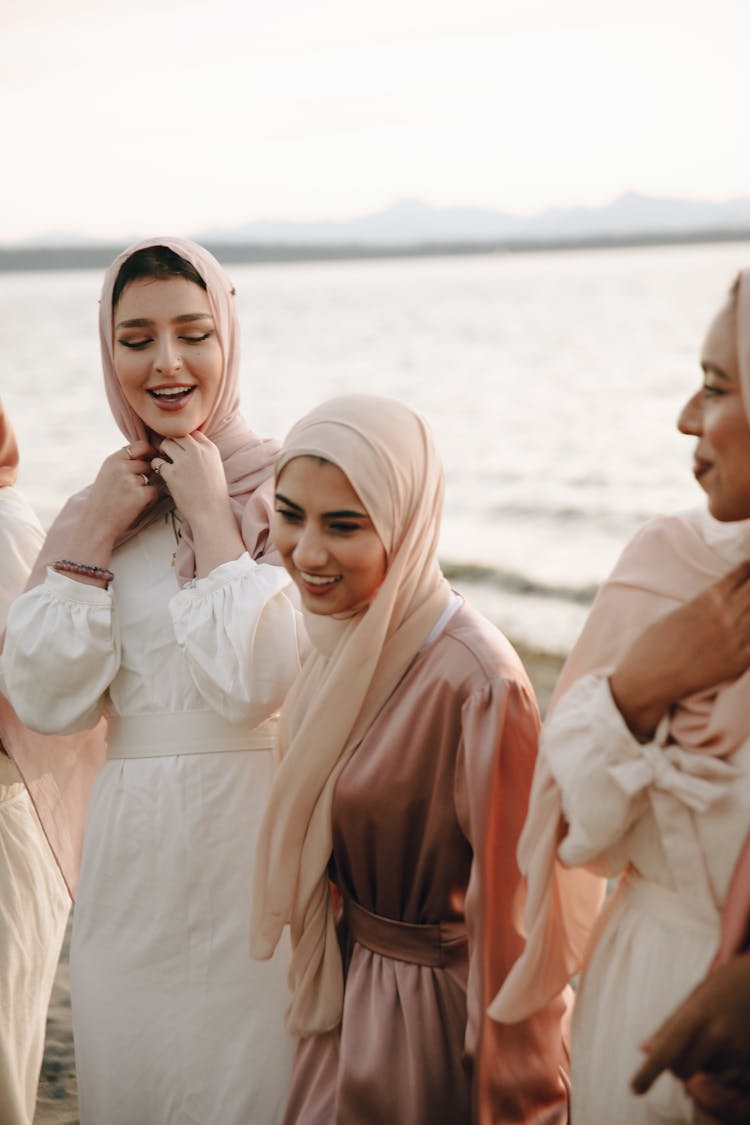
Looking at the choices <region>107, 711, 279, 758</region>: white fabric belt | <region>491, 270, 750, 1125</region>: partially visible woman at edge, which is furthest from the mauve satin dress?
<region>107, 711, 279, 758</region>: white fabric belt

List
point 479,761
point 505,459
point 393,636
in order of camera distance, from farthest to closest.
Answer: point 505,459
point 393,636
point 479,761

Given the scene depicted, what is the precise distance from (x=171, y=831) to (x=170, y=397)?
3.34ft

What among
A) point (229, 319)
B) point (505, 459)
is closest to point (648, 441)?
point (505, 459)

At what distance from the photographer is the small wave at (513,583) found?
13.6 metres

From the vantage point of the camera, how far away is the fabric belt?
2.87 metres

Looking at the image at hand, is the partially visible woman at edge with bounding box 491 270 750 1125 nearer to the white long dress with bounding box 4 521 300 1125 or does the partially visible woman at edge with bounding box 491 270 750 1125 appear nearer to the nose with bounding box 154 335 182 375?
the white long dress with bounding box 4 521 300 1125

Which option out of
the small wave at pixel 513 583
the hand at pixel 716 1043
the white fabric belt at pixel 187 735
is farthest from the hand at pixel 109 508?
the small wave at pixel 513 583

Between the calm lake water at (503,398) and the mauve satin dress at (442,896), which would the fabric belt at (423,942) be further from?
the calm lake water at (503,398)

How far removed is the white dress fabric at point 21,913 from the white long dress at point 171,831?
0.59 m

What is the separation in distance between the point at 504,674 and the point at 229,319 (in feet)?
4.02

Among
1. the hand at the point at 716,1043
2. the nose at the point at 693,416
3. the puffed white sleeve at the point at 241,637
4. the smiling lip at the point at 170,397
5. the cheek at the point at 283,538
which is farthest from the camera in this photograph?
the smiling lip at the point at 170,397

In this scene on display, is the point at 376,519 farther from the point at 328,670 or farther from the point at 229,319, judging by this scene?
the point at 229,319

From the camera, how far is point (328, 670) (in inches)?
114

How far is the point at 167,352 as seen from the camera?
10.7 ft
